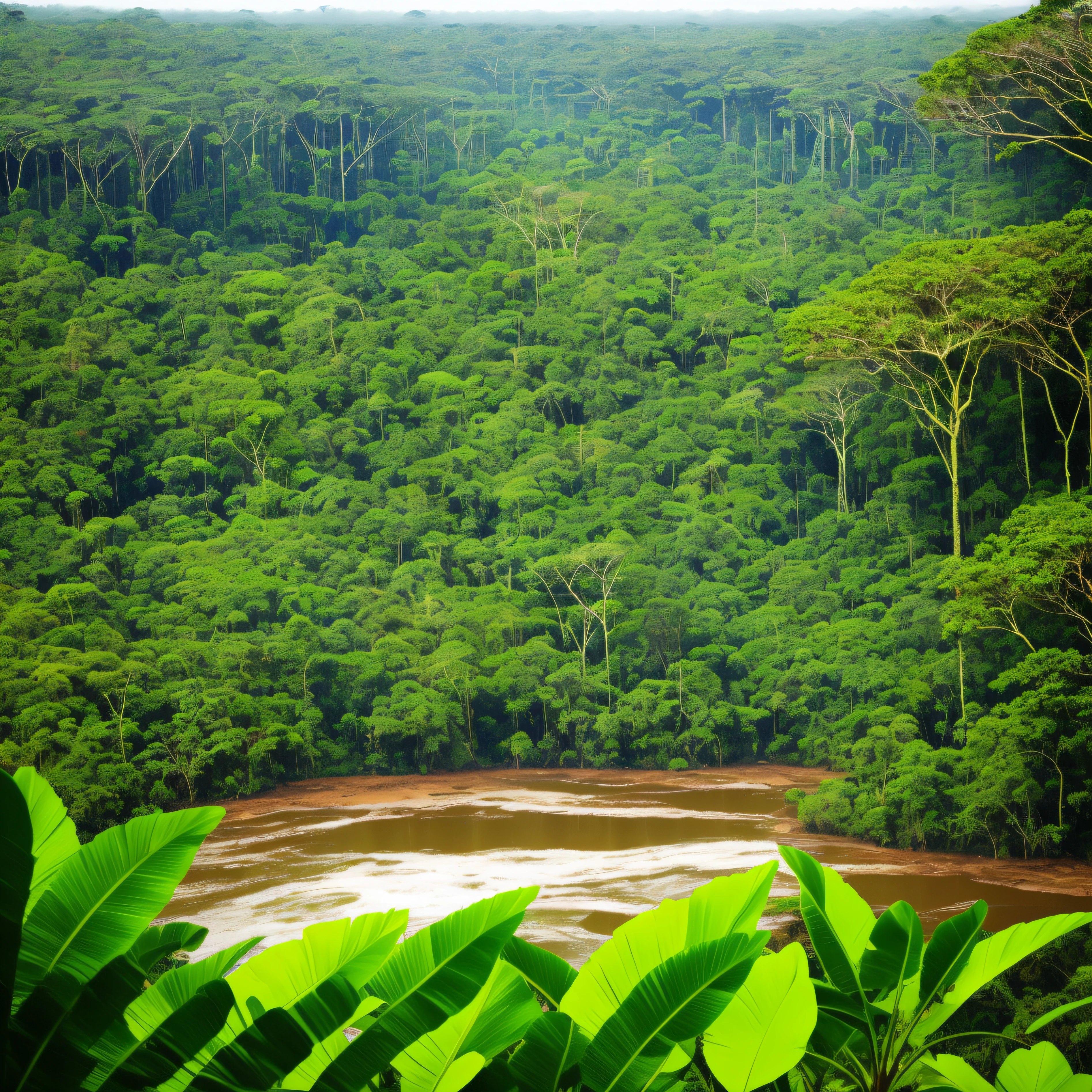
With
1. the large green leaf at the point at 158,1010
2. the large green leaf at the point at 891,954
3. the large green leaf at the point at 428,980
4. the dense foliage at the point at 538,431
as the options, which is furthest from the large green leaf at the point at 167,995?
the dense foliage at the point at 538,431

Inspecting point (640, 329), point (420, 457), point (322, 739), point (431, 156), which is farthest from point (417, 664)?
point (431, 156)

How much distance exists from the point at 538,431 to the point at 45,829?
49.8 feet

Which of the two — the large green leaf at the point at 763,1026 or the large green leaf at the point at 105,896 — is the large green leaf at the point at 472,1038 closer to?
the large green leaf at the point at 763,1026

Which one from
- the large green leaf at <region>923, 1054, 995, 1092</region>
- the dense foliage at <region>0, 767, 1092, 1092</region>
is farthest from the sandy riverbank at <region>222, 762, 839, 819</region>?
the dense foliage at <region>0, 767, 1092, 1092</region>

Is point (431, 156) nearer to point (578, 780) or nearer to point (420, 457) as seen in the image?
point (420, 457)

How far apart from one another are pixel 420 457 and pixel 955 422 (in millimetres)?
8244

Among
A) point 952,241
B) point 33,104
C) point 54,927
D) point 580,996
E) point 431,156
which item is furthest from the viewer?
point 431,156

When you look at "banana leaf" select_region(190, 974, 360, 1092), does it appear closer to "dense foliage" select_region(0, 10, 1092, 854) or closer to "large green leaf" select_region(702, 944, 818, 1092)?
"large green leaf" select_region(702, 944, 818, 1092)

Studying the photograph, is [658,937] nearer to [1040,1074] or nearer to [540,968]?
[540,968]

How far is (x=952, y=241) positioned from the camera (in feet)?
43.7

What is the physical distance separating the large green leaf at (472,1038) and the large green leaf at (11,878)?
0.58 meters

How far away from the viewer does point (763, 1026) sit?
1.70 meters

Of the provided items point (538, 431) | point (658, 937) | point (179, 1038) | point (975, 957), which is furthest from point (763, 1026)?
point (538, 431)

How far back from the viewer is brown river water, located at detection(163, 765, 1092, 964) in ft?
34.3
